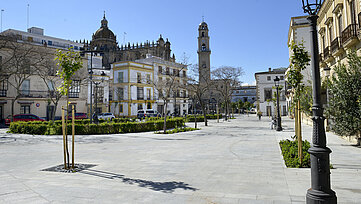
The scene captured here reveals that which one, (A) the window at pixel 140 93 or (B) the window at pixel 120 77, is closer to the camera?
(B) the window at pixel 120 77

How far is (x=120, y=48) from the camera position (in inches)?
3531

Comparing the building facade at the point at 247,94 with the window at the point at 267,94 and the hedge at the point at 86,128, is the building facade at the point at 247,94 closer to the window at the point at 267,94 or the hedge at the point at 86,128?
the window at the point at 267,94

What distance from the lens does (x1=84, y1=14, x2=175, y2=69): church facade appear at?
279 ft

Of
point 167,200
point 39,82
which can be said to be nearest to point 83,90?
point 39,82

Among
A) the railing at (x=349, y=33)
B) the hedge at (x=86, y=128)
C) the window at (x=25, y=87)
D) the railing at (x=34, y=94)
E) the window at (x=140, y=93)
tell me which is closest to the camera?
the railing at (x=349, y=33)

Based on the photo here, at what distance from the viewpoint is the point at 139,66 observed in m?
47.1

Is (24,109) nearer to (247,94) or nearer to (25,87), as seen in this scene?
(25,87)

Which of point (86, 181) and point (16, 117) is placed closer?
point (86, 181)

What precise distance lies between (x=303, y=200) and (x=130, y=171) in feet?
13.7

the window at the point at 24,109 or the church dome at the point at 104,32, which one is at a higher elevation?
the church dome at the point at 104,32

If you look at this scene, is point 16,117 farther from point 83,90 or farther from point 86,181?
point 86,181

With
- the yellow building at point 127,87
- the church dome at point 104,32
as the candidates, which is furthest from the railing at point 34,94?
the church dome at point 104,32

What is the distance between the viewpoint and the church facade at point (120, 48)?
85.1 metres

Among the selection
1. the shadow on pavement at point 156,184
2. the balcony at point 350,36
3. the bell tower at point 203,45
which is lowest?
the shadow on pavement at point 156,184
